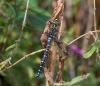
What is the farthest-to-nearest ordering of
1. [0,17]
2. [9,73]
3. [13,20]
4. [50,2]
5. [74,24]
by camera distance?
[74,24]
[50,2]
[9,73]
[0,17]
[13,20]

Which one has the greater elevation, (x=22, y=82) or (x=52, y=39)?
(x=22, y=82)

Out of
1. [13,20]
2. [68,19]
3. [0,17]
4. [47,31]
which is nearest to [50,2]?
[68,19]

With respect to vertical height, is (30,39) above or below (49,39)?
above

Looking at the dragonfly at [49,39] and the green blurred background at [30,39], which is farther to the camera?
the green blurred background at [30,39]

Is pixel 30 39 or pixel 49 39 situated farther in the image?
pixel 30 39

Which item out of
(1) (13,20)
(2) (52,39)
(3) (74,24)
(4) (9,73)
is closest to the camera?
(2) (52,39)

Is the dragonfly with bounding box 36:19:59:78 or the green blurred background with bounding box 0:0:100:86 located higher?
the green blurred background with bounding box 0:0:100:86

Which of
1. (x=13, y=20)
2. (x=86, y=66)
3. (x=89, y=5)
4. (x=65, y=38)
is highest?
(x=89, y=5)

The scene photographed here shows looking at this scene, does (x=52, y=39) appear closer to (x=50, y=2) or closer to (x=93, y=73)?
(x=93, y=73)

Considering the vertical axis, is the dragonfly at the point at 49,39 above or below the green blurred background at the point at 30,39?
below

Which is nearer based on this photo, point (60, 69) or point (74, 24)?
point (60, 69)

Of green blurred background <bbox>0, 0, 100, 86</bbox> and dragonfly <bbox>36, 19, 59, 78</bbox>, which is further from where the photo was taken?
green blurred background <bbox>0, 0, 100, 86</bbox>
